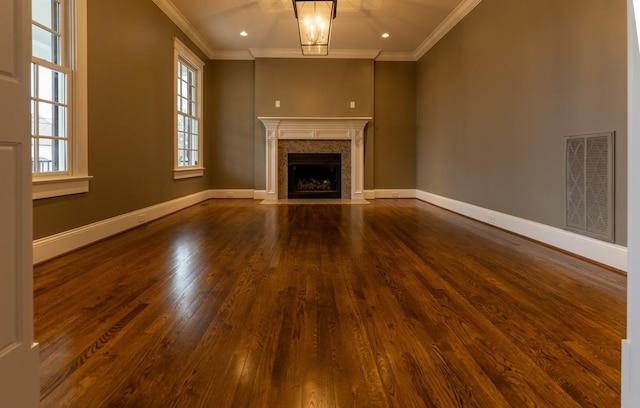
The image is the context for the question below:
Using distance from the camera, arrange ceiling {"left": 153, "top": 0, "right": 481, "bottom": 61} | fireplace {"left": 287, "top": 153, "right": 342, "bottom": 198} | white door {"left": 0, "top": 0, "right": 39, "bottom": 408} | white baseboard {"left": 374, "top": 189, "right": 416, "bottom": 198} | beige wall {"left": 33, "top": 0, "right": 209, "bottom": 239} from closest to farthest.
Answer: white door {"left": 0, "top": 0, "right": 39, "bottom": 408}, beige wall {"left": 33, "top": 0, "right": 209, "bottom": 239}, ceiling {"left": 153, "top": 0, "right": 481, "bottom": 61}, fireplace {"left": 287, "top": 153, "right": 342, "bottom": 198}, white baseboard {"left": 374, "top": 189, "right": 416, "bottom": 198}

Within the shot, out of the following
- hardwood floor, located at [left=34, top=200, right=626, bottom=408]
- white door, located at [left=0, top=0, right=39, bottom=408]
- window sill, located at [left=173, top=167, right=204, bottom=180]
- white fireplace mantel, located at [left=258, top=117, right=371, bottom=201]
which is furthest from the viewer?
white fireplace mantel, located at [left=258, top=117, right=371, bottom=201]

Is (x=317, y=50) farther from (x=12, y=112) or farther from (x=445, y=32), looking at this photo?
(x=12, y=112)

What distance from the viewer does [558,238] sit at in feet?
12.2

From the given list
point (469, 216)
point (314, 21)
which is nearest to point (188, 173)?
point (314, 21)

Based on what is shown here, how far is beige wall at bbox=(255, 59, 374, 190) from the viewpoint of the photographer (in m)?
8.36

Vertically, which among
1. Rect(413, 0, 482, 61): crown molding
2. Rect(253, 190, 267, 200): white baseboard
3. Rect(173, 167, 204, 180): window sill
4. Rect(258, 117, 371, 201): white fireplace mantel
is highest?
Rect(413, 0, 482, 61): crown molding

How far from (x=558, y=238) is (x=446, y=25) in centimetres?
438

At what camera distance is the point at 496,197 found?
197 inches

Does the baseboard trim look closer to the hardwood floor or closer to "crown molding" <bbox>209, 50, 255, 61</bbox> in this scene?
the hardwood floor

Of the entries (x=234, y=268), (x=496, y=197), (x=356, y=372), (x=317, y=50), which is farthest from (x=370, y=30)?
(x=356, y=372)

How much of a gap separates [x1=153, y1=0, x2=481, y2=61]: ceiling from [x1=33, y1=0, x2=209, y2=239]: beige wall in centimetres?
76

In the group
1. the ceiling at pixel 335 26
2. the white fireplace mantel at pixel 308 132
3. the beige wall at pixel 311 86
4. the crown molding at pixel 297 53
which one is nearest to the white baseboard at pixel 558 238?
the ceiling at pixel 335 26

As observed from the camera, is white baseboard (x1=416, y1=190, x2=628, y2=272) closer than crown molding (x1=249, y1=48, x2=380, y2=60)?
Yes

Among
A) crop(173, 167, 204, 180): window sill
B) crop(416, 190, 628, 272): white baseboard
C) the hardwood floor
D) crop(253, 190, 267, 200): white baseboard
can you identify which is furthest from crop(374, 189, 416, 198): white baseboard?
the hardwood floor
